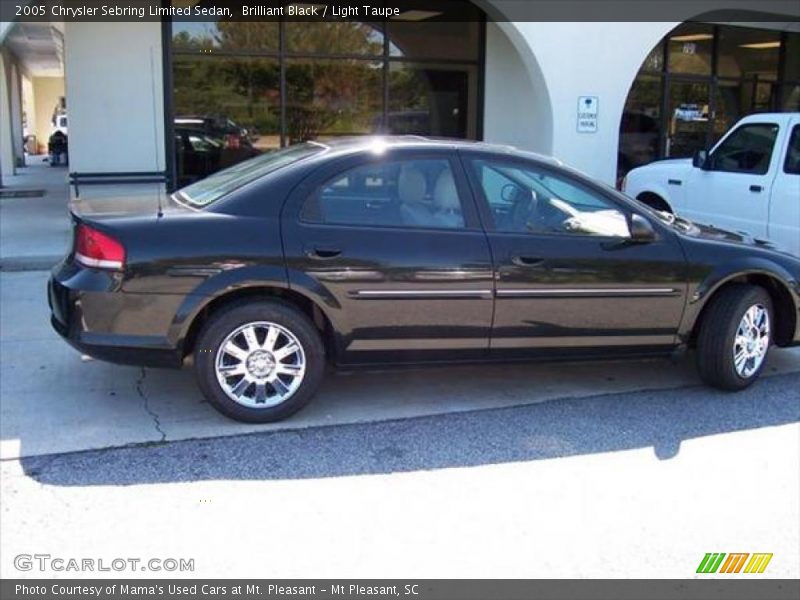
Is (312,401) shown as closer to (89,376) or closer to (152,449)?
(152,449)

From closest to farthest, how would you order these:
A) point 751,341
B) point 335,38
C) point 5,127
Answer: point 751,341
point 335,38
point 5,127

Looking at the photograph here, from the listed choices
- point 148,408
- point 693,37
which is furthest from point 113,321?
point 693,37

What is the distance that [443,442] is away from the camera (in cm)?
428

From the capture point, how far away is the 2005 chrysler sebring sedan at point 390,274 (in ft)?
13.8

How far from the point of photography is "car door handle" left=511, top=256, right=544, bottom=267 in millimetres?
4582

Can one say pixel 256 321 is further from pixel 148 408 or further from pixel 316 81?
pixel 316 81

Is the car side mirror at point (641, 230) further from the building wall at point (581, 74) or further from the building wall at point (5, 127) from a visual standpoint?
the building wall at point (5, 127)

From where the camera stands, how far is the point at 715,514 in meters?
3.61

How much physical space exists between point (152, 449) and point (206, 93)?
322 inches

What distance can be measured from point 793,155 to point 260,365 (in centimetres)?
590

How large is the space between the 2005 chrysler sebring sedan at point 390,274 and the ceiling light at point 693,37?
32.4ft

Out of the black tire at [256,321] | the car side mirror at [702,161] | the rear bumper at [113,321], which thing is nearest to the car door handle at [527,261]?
the black tire at [256,321]

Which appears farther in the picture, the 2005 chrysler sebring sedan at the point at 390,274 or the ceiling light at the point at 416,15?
the ceiling light at the point at 416,15

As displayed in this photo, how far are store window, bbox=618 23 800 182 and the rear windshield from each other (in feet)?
32.0
